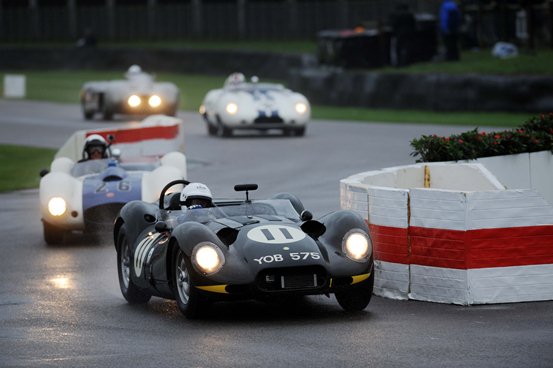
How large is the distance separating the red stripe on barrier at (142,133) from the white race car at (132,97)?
47.6 feet

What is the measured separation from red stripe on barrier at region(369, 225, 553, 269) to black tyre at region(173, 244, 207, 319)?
6.01 ft

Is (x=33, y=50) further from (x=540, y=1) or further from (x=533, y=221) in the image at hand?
(x=533, y=221)

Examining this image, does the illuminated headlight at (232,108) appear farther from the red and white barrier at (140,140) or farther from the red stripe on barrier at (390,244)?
the red stripe on barrier at (390,244)

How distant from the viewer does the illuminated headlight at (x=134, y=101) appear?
35531 millimetres

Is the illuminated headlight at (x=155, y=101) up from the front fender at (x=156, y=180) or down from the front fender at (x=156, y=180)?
up

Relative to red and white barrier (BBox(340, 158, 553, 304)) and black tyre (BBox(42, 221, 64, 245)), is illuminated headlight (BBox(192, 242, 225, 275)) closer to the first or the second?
red and white barrier (BBox(340, 158, 553, 304))

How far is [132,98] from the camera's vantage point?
1399 inches

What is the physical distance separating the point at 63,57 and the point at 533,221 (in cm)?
4730

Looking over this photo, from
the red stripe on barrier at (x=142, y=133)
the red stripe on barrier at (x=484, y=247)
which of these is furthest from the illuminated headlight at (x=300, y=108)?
the red stripe on barrier at (x=484, y=247)

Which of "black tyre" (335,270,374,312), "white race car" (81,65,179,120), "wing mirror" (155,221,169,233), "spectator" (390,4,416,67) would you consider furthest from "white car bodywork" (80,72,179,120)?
"black tyre" (335,270,374,312)

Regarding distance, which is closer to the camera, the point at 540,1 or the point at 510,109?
the point at 510,109

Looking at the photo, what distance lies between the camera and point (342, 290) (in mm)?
9711

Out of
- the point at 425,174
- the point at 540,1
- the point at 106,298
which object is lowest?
the point at 106,298

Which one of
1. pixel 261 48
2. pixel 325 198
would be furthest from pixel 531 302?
pixel 261 48
